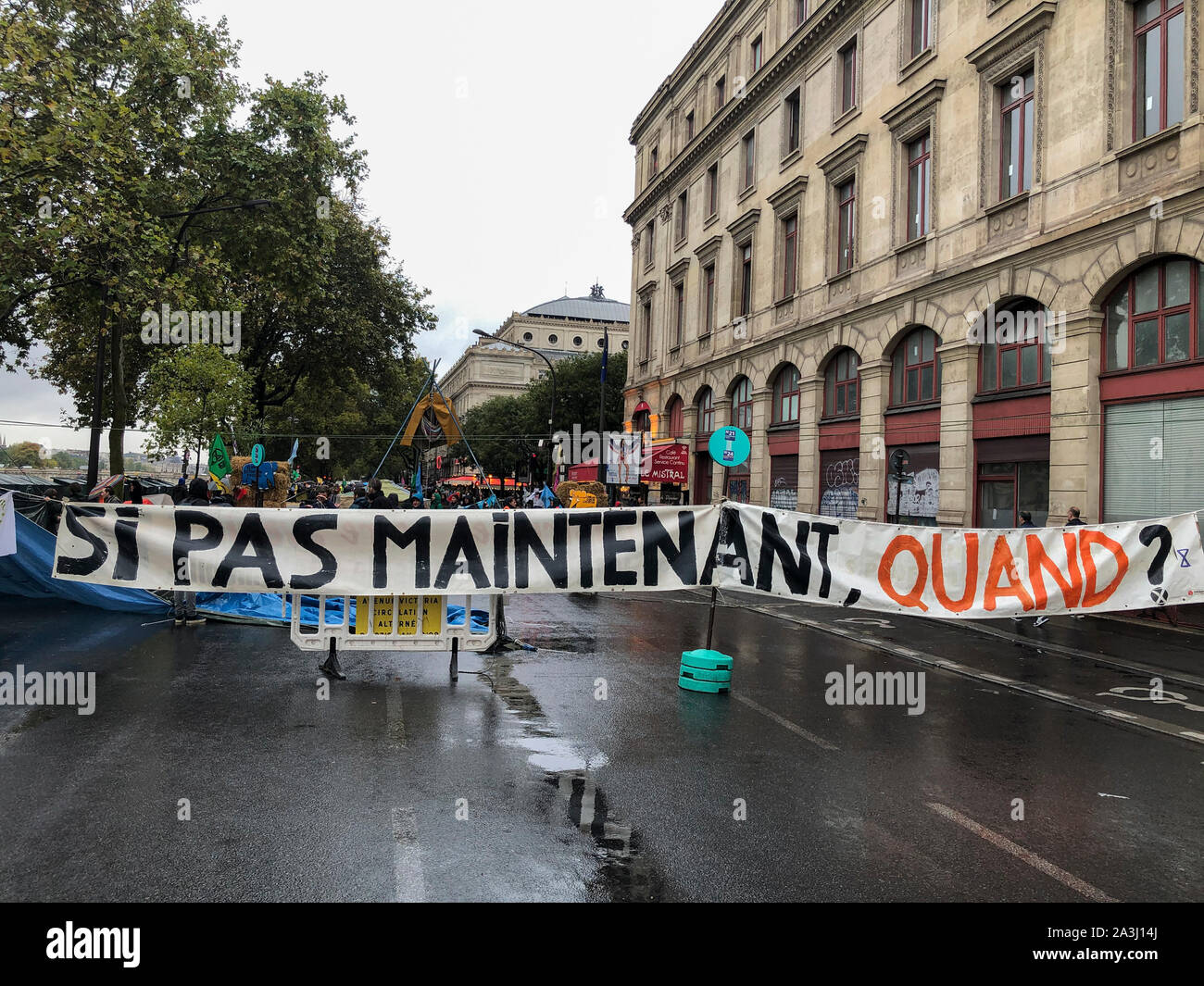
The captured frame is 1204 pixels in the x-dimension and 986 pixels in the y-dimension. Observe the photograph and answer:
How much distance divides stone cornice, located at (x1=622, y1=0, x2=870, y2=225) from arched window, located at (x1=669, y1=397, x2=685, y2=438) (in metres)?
10.4

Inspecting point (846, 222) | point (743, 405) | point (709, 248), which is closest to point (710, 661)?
point (846, 222)

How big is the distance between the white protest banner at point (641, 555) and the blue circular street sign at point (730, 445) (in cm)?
2019

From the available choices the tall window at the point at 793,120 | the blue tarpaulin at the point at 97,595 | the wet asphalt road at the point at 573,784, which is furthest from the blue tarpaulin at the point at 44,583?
the tall window at the point at 793,120

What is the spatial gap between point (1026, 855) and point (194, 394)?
3690cm

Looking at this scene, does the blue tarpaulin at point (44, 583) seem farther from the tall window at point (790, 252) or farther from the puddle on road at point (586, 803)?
the tall window at point (790, 252)

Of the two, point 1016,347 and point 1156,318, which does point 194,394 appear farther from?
point 1156,318

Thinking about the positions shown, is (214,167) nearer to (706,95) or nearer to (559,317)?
(706,95)

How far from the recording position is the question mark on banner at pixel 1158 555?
8.66 m

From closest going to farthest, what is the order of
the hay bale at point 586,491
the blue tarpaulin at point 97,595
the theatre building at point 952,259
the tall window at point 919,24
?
the blue tarpaulin at point 97,595
the theatre building at point 952,259
the tall window at point 919,24
the hay bale at point 586,491

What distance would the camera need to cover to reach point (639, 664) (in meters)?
10.3

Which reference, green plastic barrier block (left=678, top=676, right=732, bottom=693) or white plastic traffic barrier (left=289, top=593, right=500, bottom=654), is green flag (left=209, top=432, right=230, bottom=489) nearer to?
white plastic traffic barrier (left=289, top=593, right=500, bottom=654)

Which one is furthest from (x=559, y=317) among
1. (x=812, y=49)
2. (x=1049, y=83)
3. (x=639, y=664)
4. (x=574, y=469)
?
(x=639, y=664)

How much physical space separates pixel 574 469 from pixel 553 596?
83.9 feet

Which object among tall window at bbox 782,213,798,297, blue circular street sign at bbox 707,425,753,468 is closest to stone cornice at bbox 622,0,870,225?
tall window at bbox 782,213,798,297
